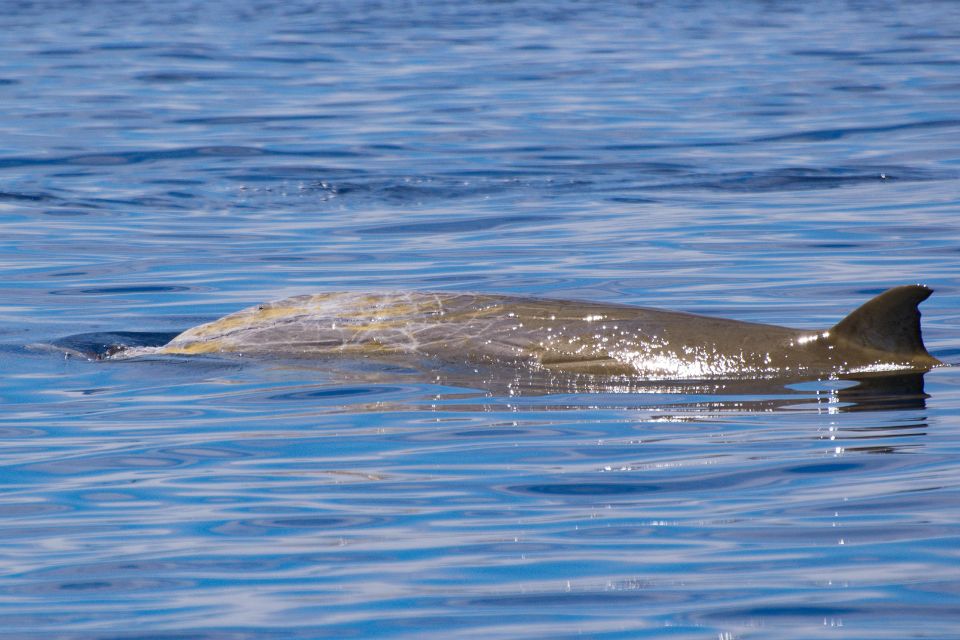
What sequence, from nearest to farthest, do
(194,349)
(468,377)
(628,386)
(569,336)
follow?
(628,386)
(468,377)
(569,336)
(194,349)

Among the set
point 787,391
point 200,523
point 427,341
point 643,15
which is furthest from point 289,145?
point 643,15

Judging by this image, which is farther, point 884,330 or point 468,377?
point 468,377

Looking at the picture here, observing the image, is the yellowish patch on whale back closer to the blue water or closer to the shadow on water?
the blue water

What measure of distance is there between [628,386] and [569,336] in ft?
2.32

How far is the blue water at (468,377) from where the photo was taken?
596 centimetres

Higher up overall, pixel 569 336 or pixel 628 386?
pixel 569 336

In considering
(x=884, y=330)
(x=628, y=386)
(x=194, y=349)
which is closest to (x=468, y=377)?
(x=628, y=386)

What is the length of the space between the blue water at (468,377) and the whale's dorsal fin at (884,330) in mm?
254

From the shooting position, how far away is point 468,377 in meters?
9.92

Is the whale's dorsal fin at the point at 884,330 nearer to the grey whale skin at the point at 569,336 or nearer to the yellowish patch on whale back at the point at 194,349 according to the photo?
the grey whale skin at the point at 569,336

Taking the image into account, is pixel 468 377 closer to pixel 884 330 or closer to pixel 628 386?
pixel 628 386

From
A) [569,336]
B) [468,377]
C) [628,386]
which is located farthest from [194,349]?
[628,386]

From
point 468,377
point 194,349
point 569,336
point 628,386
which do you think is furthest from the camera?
point 194,349

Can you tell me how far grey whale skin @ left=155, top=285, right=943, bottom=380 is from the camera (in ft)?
32.1
